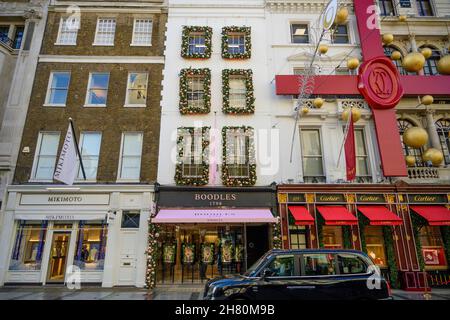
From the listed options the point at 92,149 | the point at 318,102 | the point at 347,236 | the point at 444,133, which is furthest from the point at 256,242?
the point at 444,133

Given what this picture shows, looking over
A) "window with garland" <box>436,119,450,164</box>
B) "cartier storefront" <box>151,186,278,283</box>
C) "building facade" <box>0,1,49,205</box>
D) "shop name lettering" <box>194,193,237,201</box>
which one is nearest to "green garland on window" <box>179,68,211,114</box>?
"cartier storefront" <box>151,186,278,283</box>

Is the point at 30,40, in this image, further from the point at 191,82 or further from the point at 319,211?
the point at 319,211

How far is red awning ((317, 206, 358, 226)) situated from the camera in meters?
11.6

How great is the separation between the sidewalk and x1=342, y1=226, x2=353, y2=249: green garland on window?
7.79 feet

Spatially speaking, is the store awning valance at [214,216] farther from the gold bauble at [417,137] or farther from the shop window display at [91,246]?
the gold bauble at [417,137]

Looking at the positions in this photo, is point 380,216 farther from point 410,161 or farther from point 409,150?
point 409,150

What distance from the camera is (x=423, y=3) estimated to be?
1633 cm

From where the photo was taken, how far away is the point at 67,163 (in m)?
10.7

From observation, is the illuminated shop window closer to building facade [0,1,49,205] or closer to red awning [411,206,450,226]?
red awning [411,206,450,226]

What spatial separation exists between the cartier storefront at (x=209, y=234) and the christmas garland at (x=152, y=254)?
0.80ft

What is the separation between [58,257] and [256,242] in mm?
9314

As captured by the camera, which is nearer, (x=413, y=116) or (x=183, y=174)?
(x=183, y=174)

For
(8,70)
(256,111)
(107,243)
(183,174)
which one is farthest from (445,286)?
(8,70)

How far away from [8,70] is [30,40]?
2.14 metres
